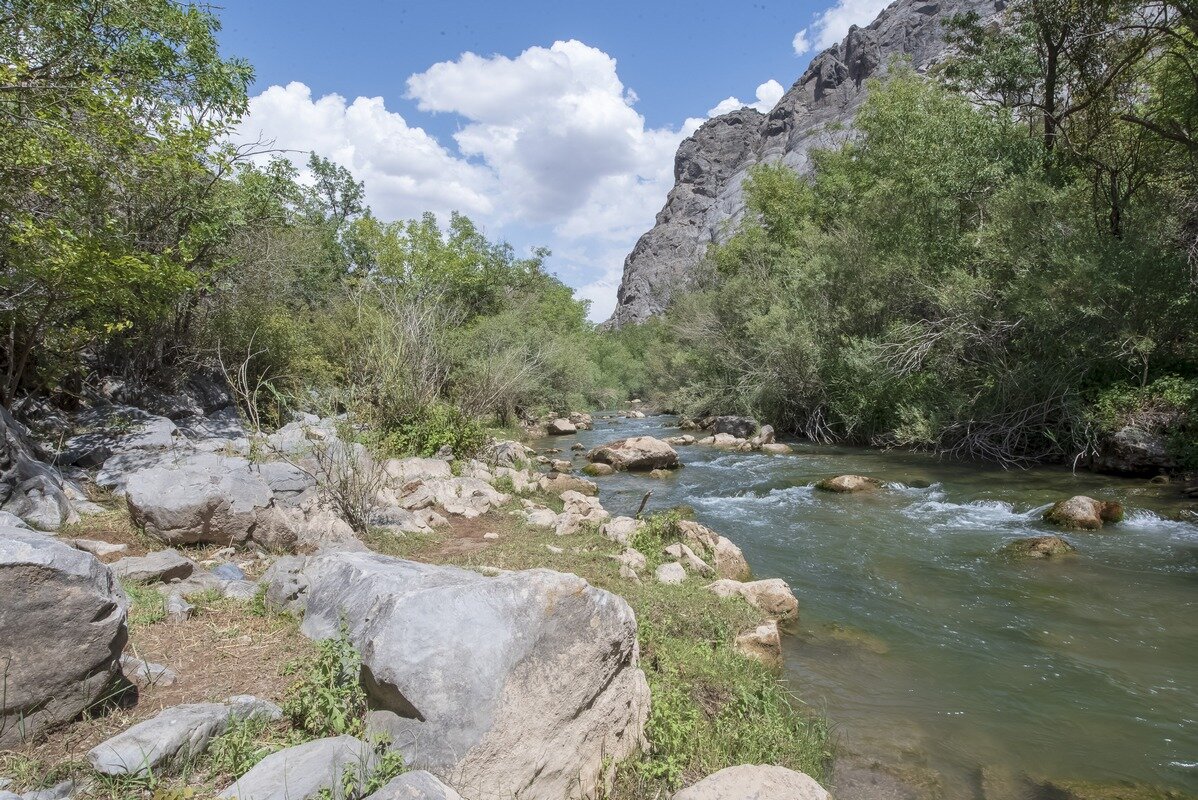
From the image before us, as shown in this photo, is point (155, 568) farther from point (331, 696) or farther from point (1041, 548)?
point (1041, 548)

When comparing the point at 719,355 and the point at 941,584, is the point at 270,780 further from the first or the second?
the point at 719,355

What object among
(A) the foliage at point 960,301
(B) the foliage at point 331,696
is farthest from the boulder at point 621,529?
(A) the foliage at point 960,301

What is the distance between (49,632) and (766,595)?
6.20 m

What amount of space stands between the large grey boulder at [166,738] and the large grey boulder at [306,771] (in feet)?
1.15

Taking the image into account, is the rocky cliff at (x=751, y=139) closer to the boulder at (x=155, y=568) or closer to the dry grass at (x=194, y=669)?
the boulder at (x=155, y=568)

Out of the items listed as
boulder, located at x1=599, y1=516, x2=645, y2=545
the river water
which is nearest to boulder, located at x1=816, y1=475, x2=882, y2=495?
the river water

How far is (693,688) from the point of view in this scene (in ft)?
16.3

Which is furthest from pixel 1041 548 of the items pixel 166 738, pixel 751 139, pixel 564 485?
pixel 751 139

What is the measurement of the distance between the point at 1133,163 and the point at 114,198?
2157 centimetres

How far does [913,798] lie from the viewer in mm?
4402

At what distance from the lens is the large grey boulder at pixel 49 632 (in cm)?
300

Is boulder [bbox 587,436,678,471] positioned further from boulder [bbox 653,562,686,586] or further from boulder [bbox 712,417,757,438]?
boulder [bbox 653,562,686,586]

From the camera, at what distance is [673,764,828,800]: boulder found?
10.9 ft

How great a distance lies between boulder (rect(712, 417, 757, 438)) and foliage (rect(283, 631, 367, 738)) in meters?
21.2
